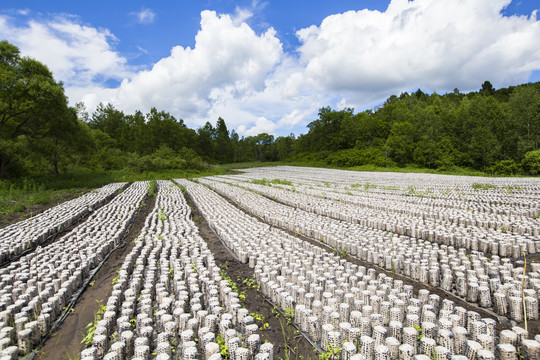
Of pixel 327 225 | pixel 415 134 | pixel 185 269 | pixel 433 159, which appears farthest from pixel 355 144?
pixel 185 269

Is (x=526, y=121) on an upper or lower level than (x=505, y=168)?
upper

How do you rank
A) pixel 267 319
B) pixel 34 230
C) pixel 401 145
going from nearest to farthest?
pixel 267 319, pixel 34 230, pixel 401 145

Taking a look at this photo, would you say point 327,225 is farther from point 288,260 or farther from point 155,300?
point 155,300

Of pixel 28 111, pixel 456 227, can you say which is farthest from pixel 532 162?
pixel 28 111

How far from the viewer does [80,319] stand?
4.15 metres

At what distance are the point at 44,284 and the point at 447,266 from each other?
6.88 meters

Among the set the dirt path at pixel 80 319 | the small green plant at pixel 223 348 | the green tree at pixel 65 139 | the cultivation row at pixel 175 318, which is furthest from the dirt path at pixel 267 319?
the green tree at pixel 65 139

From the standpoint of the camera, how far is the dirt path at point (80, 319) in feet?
11.3

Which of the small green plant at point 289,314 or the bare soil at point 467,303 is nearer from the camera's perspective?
the bare soil at point 467,303

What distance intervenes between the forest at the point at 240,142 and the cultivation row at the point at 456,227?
67.0ft

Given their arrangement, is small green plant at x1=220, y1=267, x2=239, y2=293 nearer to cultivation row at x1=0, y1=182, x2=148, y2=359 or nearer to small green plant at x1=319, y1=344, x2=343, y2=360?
small green plant at x1=319, y1=344, x2=343, y2=360

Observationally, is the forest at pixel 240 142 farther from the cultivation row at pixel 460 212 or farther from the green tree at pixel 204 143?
the cultivation row at pixel 460 212

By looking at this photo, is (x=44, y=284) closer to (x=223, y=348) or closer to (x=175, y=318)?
(x=175, y=318)

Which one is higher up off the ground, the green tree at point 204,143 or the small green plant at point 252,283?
the green tree at point 204,143
